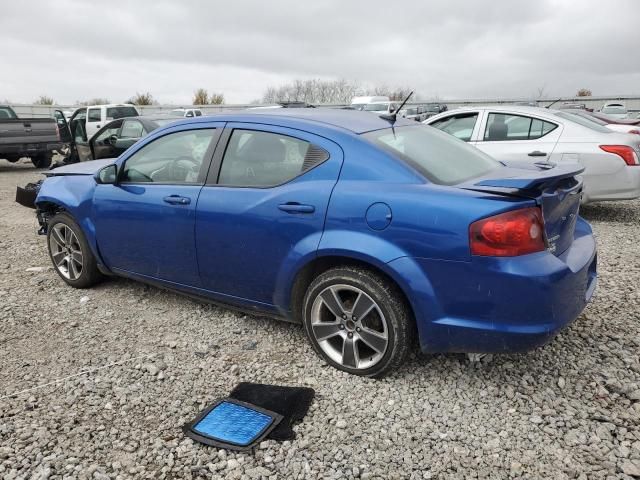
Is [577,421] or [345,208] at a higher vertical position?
[345,208]

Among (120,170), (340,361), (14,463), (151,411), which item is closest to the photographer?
Result: (14,463)

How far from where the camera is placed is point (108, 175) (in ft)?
13.6

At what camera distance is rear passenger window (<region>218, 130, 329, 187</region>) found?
323 centimetres

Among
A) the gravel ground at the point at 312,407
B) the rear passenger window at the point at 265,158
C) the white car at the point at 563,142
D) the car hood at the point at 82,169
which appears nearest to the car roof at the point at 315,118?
the rear passenger window at the point at 265,158

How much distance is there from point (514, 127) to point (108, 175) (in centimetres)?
566

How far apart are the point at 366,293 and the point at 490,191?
872 mm

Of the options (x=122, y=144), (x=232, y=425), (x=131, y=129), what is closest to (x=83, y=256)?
(x=232, y=425)

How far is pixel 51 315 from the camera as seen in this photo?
13.7 ft

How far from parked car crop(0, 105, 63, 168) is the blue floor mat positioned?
13093 mm

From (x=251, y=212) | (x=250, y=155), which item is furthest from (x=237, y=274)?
(x=250, y=155)

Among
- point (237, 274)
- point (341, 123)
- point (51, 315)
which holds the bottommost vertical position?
point (51, 315)

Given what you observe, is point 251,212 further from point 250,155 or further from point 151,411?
point 151,411

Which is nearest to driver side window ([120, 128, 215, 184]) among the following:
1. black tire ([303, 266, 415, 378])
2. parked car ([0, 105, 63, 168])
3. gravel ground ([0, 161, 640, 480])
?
gravel ground ([0, 161, 640, 480])

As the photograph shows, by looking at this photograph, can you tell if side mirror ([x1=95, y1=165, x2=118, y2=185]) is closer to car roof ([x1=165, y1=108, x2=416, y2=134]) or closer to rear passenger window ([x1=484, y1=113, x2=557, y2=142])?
car roof ([x1=165, y1=108, x2=416, y2=134])
